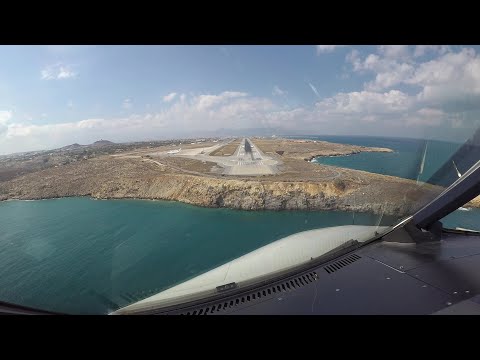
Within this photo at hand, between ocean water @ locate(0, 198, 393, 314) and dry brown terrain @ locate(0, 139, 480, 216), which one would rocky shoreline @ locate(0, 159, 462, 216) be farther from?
ocean water @ locate(0, 198, 393, 314)

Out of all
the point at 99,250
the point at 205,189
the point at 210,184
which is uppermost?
the point at 99,250

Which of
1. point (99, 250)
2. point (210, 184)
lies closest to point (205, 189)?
point (210, 184)

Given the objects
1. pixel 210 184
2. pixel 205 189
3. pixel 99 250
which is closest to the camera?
pixel 99 250

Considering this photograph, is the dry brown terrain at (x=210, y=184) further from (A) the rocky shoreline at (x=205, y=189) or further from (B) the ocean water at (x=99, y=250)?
(B) the ocean water at (x=99, y=250)

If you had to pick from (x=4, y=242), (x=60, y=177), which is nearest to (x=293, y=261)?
(x=4, y=242)

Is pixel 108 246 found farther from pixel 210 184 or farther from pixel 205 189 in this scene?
pixel 210 184
